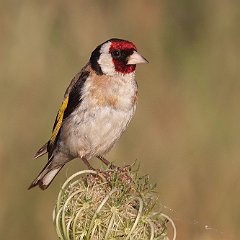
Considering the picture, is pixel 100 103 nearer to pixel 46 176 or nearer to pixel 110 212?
pixel 46 176

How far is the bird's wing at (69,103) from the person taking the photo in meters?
4.98

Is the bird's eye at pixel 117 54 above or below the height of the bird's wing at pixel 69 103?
above

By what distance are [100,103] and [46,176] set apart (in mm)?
605

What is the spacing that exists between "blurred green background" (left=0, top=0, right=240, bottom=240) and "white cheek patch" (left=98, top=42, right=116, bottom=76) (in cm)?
65

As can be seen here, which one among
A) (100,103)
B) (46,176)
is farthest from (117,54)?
(46,176)

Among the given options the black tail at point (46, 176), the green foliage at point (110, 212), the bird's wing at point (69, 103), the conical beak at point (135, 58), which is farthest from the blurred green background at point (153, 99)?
the green foliage at point (110, 212)

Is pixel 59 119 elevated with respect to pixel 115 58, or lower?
lower

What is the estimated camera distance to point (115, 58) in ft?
16.1

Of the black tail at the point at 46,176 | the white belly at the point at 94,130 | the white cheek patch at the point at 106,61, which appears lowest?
the black tail at the point at 46,176

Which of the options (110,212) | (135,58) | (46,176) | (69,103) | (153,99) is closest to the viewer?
(110,212)

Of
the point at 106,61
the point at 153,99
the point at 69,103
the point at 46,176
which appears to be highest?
the point at 106,61

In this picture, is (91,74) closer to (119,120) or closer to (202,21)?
(119,120)

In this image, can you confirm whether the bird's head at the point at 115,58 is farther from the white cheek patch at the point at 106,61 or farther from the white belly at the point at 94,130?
the white belly at the point at 94,130

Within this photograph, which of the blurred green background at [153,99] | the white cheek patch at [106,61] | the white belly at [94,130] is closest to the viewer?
the white belly at [94,130]
